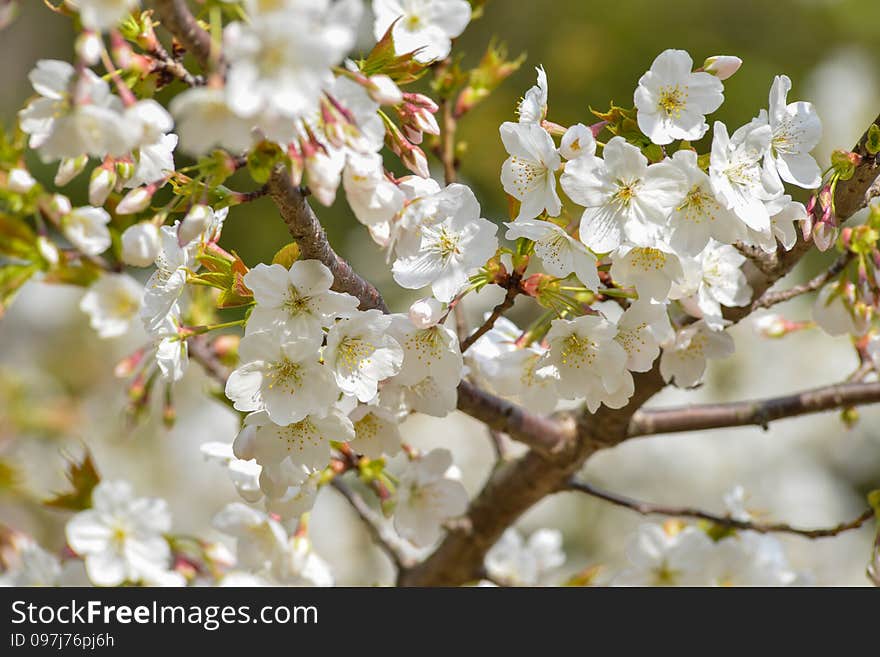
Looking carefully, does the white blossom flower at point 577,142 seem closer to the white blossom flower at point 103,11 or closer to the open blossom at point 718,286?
the open blossom at point 718,286

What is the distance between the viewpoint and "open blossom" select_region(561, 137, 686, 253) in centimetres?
75

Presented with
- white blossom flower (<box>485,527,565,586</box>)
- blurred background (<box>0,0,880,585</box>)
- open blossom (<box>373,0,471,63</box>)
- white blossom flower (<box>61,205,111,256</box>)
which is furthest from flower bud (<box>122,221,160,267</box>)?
blurred background (<box>0,0,880,585</box>)

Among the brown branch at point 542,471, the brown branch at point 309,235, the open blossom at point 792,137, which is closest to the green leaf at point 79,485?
the brown branch at point 542,471

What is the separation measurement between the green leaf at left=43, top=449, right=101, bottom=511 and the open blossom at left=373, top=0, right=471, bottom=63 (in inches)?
28.5

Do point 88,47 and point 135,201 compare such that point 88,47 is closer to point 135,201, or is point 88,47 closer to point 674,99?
point 135,201

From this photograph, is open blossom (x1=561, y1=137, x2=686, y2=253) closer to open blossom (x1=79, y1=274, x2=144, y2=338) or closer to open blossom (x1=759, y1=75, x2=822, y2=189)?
open blossom (x1=759, y1=75, x2=822, y2=189)

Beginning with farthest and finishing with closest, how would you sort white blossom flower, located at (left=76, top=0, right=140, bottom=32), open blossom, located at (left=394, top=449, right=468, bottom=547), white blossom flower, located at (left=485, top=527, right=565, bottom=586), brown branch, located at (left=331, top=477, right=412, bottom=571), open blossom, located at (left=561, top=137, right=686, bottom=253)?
white blossom flower, located at (left=485, top=527, right=565, bottom=586) → brown branch, located at (left=331, top=477, right=412, bottom=571) → open blossom, located at (left=394, top=449, right=468, bottom=547) → open blossom, located at (left=561, top=137, right=686, bottom=253) → white blossom flower, located at (left=76, top=0, right=140, bottom=32)

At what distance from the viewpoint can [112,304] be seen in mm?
919

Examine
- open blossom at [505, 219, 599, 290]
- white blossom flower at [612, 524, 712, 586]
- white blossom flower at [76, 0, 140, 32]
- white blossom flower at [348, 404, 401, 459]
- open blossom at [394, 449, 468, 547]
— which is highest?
white blossom flower at [76, 0, 140, 32]

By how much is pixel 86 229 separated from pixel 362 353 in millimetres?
226

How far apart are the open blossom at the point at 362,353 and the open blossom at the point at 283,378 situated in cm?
1

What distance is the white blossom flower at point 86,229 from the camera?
2.18 ft
